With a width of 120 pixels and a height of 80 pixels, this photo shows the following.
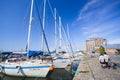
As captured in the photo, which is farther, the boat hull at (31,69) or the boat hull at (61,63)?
the boat hull at (61,63)

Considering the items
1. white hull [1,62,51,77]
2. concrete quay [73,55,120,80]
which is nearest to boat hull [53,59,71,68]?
white hull [1,62,51,77]

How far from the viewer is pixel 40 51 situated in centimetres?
→ 2503

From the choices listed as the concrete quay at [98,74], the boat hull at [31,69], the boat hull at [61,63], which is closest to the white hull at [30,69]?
the boat hull at [31,69]

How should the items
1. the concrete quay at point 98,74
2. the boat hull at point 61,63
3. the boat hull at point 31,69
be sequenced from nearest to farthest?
the concrete quay at point 98,74
the boat hull at point 31,69
the boat hull at point 61,63

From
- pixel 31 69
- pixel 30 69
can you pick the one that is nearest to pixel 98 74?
pixel 31 69

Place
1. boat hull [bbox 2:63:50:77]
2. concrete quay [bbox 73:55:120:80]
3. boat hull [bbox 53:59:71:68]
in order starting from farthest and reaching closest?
1. boat hull [bbox 53:59:71:68]
2. boat hull [bbox 2:63:50:77]
3. concrete quay [bbox 73:55:120:80]

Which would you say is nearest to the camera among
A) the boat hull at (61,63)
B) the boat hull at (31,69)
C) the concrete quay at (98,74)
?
the concrete quay at (98,74)

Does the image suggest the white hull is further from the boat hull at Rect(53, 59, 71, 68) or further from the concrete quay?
the boat hull at Rect(53, 59, 71, 68)

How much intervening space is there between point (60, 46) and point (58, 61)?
10.7 m

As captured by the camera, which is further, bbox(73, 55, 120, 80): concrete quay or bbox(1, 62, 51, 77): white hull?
bbox(1, 62, 51, 77): white hull

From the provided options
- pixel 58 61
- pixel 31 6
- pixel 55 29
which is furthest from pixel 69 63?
pixel 55 29

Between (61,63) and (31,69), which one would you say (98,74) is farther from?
(61,63)

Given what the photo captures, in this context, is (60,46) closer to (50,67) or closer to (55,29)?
(55,29)

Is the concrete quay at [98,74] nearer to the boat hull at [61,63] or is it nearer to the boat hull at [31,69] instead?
the boat hull at [31,69]
